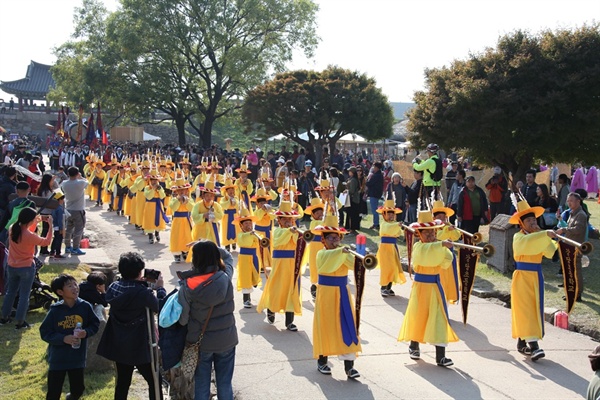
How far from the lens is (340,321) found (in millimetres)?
7180

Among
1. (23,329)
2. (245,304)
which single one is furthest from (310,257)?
(23,329)

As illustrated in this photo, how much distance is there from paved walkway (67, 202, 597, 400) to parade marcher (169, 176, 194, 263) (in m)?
Result: 3.61

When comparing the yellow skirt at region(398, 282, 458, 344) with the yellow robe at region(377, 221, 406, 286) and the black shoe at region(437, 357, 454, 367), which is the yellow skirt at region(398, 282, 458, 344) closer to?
the black shoe at region(437, 357, 454, 367)

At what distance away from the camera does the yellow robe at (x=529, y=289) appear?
26.1 feet

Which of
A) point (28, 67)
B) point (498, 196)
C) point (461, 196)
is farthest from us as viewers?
point (28, 67)

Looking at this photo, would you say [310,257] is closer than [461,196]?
Yes

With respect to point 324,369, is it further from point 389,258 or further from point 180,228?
point 180,228

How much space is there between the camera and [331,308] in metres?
7.23

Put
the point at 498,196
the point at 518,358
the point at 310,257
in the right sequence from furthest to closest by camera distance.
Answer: the point at 498,196 < the point at 310,257 < the point at 518,358

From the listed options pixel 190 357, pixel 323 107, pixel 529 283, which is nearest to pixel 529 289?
pixel 529 283

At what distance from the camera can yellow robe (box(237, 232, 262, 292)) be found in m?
10.1

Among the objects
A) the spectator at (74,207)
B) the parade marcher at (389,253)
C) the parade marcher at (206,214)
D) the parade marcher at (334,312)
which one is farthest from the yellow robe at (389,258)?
the spectator at (74,207)

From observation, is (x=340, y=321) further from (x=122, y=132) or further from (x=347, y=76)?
(x=122, y=132)

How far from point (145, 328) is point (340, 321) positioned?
89.6 inches
